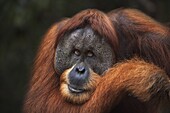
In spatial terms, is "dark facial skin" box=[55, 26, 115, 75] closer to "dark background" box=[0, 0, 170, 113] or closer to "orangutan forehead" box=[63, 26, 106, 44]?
"orangutan forehead" box=[63, 26, 106, 44]

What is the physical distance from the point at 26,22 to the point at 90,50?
2319 mm

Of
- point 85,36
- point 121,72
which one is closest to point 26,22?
point 85,36

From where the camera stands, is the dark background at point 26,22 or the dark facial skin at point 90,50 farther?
the dark background at point 26,22

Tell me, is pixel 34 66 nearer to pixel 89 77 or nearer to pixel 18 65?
pixel 89 77

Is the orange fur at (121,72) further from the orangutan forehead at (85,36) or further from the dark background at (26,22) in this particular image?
the dark background at (26,22)

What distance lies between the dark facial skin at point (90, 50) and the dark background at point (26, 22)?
1.60 m

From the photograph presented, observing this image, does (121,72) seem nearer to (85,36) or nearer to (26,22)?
(85,36)

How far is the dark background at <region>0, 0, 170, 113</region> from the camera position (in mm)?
5977

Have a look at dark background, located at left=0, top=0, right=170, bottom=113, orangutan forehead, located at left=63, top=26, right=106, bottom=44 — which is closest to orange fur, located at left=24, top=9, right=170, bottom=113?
orangutan forehead, located at left=63, top=26, right=106, bottom=44

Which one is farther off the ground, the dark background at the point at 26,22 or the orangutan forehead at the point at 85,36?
the orangutan forehead at the point at 85,36

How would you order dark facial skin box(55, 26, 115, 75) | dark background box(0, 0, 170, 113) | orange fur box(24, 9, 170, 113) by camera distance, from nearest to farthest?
orange fur box(24, 9, 170, 113) → dark facial skin box(55, 26, 115, 75) → dark background box(0, 0, 170, 113)

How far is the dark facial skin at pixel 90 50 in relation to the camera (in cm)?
423

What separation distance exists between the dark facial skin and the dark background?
5.24ft

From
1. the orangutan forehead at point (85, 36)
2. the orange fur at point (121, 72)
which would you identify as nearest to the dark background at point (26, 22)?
the orange fur at point (121, 72)
